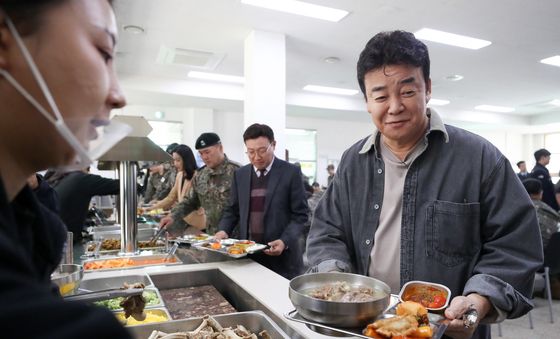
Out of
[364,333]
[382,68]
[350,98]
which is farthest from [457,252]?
[350,98]

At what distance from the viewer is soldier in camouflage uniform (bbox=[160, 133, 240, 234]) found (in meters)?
3.15

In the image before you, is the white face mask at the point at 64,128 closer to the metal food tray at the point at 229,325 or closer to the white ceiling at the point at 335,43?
the metal food tray at the point at 229,325

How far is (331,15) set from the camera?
177 inches

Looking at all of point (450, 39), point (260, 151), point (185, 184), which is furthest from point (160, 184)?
point (450, 39)

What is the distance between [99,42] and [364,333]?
0.79m

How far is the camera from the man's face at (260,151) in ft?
8.73

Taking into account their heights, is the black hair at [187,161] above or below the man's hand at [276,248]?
above

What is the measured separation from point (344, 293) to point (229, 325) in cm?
41

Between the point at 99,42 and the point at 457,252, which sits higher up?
the point at 99,42

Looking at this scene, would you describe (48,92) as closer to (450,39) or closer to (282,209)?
(282,209)

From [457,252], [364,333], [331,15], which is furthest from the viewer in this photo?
[331,15]

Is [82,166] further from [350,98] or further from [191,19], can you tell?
[350,98]

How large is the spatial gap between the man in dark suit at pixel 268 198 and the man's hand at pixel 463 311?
157 centimetres

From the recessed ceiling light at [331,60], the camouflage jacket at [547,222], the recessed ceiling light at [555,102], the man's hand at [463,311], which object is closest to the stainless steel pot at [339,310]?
the man's hand at [463,311]
